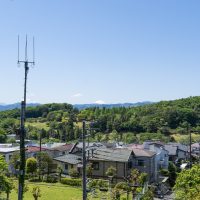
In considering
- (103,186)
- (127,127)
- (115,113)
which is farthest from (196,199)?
(115,113)

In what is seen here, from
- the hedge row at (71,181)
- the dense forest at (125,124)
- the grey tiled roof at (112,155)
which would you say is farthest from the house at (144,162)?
the dense forest at (125,124)

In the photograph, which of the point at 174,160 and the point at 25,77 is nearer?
the point at 25,77

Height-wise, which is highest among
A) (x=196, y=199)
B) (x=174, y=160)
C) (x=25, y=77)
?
(x=25, y=77)

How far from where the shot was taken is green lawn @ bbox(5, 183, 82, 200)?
28.5m

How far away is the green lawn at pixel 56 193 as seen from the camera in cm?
2853

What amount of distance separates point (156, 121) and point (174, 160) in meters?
47.2

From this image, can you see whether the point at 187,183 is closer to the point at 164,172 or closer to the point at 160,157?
the point at 164,172

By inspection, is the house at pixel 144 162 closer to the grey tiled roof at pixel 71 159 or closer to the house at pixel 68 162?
the house at pixel 68 162

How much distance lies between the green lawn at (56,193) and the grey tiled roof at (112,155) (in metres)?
5.07

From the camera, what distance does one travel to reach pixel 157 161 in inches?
1679

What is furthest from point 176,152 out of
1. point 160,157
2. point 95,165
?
point 95,165

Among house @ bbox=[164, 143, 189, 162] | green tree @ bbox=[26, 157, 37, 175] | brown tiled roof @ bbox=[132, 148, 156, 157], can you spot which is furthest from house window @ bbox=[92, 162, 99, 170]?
house @ bbox=[164, 143, 189, 162]

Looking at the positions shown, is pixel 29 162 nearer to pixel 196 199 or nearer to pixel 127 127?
pixel 196 199

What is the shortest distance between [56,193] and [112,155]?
356 inches
